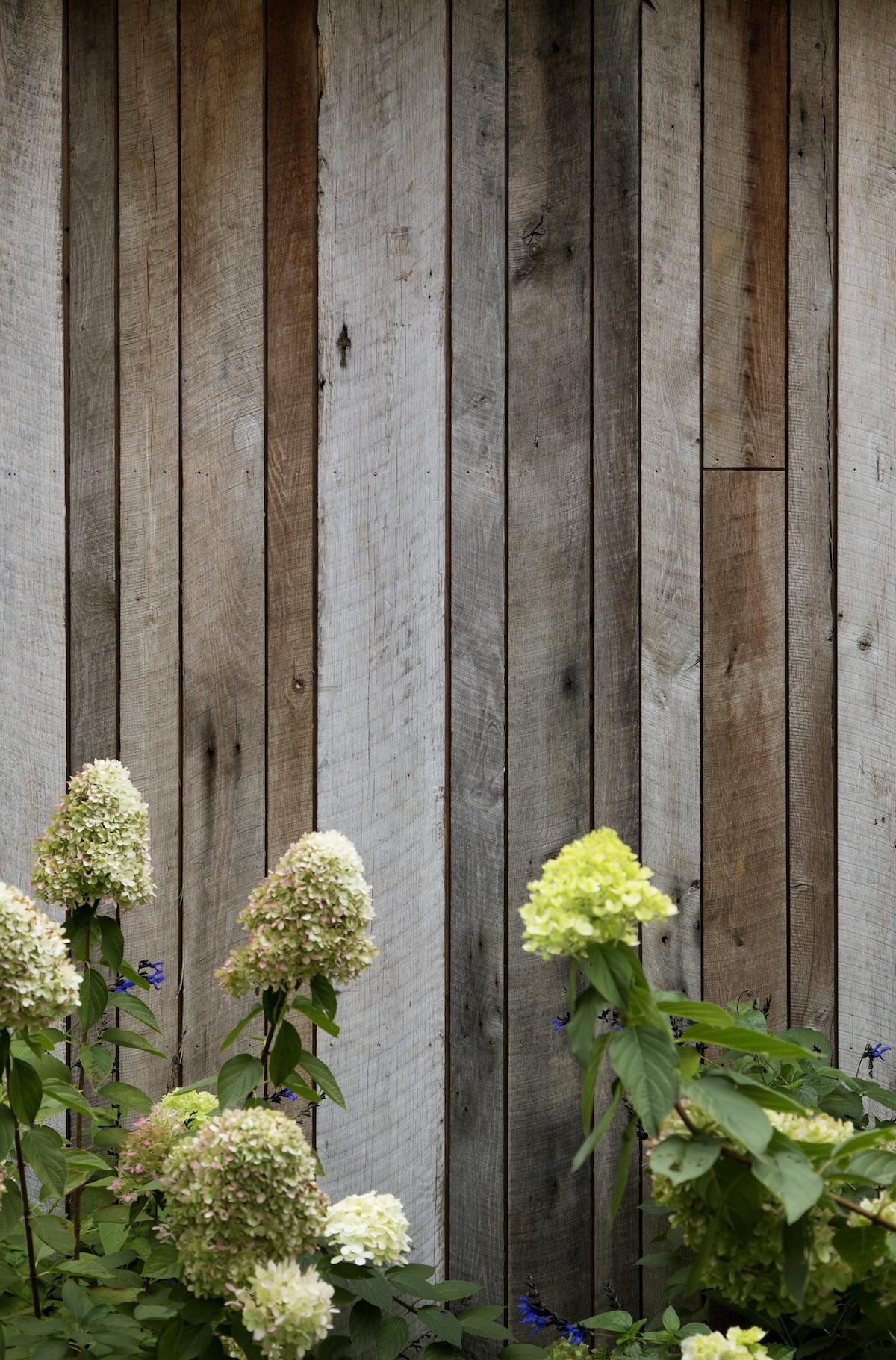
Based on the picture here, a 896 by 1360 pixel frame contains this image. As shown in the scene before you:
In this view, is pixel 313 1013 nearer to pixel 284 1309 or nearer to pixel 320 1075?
pixel 320 1075

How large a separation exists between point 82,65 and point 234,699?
1124 millimetres

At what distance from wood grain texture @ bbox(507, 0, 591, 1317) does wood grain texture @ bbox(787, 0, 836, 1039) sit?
390mm

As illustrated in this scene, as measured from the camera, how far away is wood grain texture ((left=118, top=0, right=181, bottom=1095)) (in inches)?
76.6

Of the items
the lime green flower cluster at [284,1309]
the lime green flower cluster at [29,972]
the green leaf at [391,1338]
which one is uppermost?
the lime green flower cluster at [29,972]

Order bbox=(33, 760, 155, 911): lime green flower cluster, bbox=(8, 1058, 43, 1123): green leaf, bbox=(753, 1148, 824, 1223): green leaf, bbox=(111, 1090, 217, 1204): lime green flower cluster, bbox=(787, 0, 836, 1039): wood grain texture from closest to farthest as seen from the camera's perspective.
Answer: bbox=(753, 1148, 824, 1223): green leaf → bbox=(8, 1058, 43, 1123): green leaf → bbox=(33, 760, 155, 911): lime green flower cluster → bbox=(111, 1090, 217, 1204): lime green flower cluster → bbox=(787, 0, 836, 1039): wood grain texture

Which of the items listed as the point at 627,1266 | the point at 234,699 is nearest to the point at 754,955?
the point at 627,1266

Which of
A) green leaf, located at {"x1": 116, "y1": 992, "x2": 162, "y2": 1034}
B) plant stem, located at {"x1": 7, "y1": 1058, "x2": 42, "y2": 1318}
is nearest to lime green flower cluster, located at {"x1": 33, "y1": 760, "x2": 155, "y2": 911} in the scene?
green leaf, located at {"x1": 116, "y1": 992, "x2": 162, "y2": 1034}

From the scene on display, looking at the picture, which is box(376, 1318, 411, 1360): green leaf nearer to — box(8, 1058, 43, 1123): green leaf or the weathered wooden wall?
the weathered wooden wall

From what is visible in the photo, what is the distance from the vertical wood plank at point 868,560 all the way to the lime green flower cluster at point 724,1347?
1018mm

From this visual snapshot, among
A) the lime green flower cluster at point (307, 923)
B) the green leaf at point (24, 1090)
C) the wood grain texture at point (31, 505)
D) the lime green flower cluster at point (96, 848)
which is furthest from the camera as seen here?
the wood grain texture at point (31, 505)

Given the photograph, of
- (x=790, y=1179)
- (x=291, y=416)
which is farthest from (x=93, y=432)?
(x=790, y=1179)

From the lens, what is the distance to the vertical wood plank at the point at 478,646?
1.97 metres

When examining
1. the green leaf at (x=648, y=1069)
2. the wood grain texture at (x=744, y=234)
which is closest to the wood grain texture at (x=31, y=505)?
Result: the wood grain texture at (x=744, y=234)

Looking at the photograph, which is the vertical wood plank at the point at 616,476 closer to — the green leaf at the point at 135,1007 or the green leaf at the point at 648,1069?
the green leaf at the point at 135,1007
